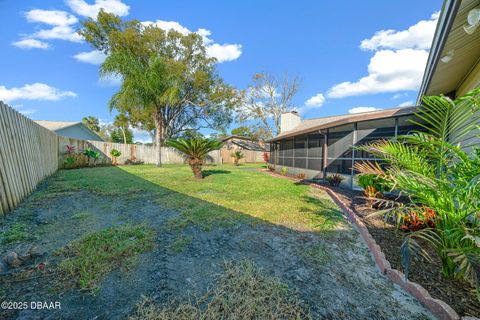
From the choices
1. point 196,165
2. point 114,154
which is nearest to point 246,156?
point 114,154

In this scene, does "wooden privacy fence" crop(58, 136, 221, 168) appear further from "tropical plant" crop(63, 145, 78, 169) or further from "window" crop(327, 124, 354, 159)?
"window" crop(327, 124, 354, 159)

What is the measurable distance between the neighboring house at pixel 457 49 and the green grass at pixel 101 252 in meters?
4.63

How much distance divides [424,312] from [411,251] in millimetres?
584

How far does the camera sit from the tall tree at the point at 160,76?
1292 cm

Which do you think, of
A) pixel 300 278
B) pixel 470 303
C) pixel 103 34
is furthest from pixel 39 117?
pixel 470 303

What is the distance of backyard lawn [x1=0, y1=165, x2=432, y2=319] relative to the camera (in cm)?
150

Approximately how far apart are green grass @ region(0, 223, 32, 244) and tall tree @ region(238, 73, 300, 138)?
25.8 meters

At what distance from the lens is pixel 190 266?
2.04 metres

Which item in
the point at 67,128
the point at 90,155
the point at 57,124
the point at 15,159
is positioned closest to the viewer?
the point at 15,159

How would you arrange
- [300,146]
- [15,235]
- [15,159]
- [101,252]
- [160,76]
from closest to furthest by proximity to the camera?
[101,252] → [15,235] → [15,159] → [300,146] → [160,76]

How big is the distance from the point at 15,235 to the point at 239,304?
306 centimetres

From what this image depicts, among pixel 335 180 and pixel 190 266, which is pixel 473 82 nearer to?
pixel 335 180

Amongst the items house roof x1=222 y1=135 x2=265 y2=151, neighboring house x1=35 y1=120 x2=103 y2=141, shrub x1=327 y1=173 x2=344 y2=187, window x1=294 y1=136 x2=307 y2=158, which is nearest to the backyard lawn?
shrub x1=327 y1=173 x2=344 y2=187

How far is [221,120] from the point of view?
23.1 meters
